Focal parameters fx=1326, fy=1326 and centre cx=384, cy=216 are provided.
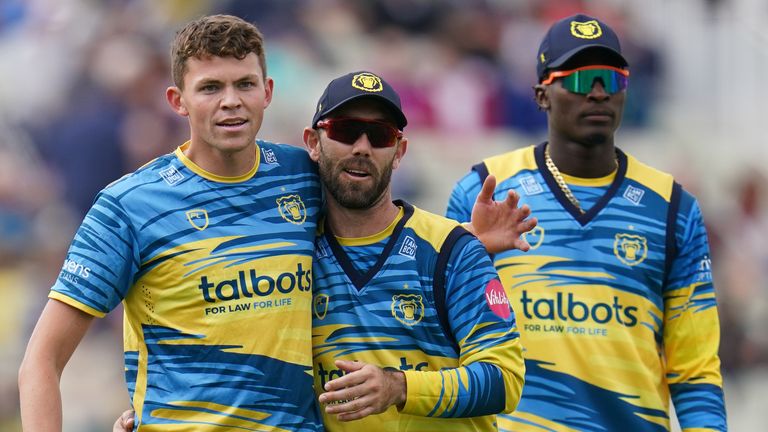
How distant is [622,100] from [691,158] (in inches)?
302

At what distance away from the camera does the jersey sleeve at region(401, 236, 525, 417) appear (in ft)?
15.2

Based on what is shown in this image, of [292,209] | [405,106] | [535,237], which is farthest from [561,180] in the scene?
[405,106]

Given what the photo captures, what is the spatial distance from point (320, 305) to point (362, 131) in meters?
0.66

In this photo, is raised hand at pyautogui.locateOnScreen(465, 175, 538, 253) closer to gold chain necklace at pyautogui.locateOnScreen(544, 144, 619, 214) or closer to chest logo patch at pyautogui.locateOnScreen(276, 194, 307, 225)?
gold chain necklace at pyautogui.locateOnScreen(544, 144, 619, 214)

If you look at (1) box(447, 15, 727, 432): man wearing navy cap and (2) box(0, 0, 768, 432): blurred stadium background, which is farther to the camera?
(2) box(0, 0, 768, 432): blurred stadium background

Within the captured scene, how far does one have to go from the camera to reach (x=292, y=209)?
493cm

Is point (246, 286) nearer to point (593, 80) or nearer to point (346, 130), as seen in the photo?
point (346, 130)

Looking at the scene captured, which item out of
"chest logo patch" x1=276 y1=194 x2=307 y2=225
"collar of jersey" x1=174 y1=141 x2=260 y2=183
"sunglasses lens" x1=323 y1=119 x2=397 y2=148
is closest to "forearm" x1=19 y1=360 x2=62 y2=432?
"collar of jersey" x1=174 y1=141 x2=260 y2=183

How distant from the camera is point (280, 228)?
485 centimetres

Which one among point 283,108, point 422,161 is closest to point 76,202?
point 283,108

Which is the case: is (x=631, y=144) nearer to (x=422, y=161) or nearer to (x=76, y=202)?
(x=422, y=161)

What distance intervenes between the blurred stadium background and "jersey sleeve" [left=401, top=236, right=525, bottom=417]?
651 cm

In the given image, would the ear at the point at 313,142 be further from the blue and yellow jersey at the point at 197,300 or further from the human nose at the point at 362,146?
the blue and yellow jersey at the point at 197,300

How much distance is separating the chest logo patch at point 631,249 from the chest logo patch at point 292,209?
148 centimetres
